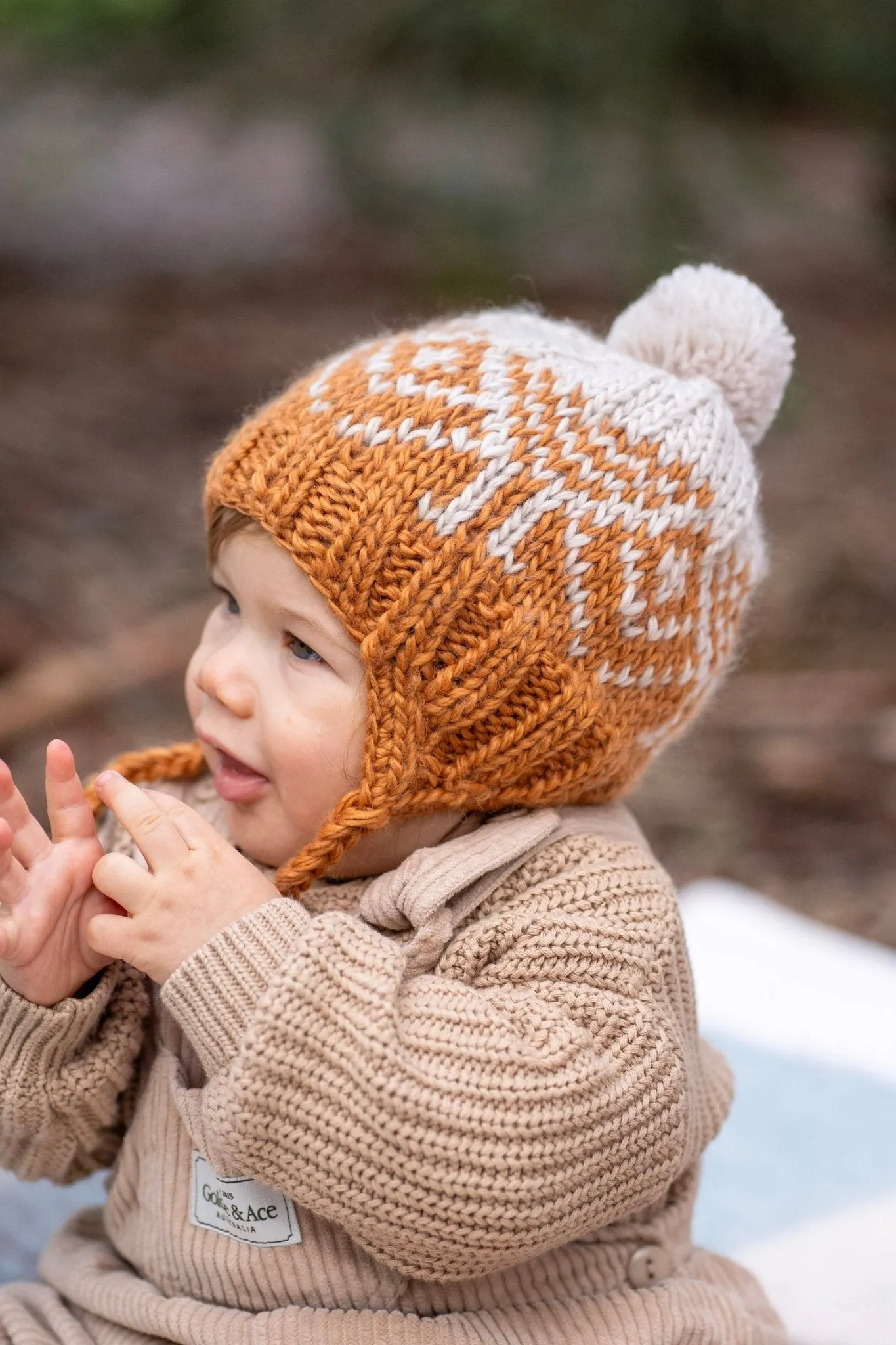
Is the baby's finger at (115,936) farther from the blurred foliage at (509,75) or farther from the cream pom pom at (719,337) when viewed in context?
the blurred foliage at (509,75)

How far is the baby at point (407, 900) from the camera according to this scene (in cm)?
107

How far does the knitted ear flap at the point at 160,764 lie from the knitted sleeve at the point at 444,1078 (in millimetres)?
352

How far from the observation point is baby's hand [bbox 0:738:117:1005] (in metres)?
1.15

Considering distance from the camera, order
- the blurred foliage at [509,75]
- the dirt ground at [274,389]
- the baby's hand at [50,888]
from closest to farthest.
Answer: the baby's hand at [50,888] → the dirt ground at [274,389] → the blurred foliage at [509,75]

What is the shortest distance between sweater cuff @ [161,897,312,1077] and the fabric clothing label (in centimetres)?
16

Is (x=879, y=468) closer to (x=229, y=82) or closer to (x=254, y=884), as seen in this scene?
(x=229, y=82)

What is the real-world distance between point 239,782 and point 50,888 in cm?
19

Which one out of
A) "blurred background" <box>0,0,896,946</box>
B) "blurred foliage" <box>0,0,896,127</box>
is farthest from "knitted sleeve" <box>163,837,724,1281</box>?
"blurred foliage" <box>0,0,896,127</box>

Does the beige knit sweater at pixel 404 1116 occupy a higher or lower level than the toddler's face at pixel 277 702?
lower

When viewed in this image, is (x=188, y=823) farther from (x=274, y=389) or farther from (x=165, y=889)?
(x=274, y=389)

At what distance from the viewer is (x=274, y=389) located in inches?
145

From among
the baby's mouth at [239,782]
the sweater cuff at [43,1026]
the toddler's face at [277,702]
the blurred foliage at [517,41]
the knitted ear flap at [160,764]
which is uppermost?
the blurred foliage at [517,41]

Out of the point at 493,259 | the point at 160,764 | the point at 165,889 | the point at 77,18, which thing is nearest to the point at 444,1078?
the point at 165,889

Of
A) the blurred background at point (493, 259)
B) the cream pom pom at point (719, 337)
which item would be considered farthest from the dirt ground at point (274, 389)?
the cream pom pom at point (719, 337)
